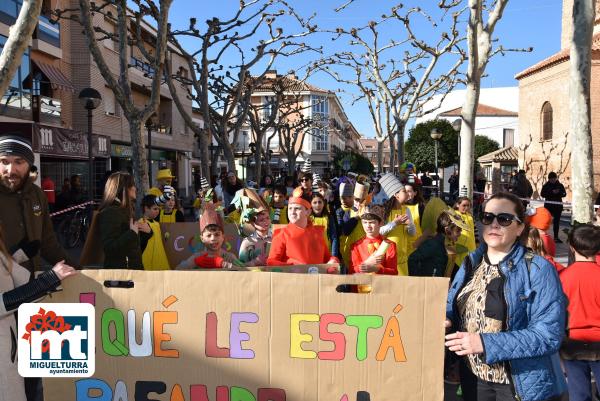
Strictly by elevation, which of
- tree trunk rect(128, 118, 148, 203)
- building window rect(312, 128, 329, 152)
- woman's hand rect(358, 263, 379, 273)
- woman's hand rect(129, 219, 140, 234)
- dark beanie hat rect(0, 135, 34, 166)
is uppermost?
building window rect(312, 128, 329, 152)

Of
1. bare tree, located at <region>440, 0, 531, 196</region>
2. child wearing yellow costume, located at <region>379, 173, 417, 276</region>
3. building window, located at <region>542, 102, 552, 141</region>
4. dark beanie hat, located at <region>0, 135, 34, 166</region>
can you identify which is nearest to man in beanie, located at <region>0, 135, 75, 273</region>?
dark beanie hat, located at <region>0, 135, 34, 166</region>

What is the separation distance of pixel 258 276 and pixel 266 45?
53.2 feet

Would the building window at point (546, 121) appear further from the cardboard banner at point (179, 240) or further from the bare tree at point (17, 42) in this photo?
the bare tree at point (17, 42)

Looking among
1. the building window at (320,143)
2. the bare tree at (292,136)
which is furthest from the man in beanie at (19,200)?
the building window at (320,143)

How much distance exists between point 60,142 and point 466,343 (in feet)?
47.7

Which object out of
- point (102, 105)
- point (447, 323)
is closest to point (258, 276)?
point (447, 323)

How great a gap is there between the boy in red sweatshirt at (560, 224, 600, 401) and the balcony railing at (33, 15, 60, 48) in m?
20.7

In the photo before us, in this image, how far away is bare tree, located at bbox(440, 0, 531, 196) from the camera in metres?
9.05

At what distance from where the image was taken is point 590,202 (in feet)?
21.0

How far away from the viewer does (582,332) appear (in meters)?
3.30

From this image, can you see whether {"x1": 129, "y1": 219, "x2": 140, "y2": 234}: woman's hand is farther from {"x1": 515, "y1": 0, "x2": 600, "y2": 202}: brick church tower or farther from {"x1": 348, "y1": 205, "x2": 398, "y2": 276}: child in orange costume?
{"x1": 515, "y1": 0, "x2": 600, "y2": 202}: brick church tower

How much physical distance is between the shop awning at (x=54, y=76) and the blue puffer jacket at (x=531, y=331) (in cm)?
2038

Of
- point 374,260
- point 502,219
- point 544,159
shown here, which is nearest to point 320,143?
point 544,159

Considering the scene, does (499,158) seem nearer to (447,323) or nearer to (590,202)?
(590,202)
